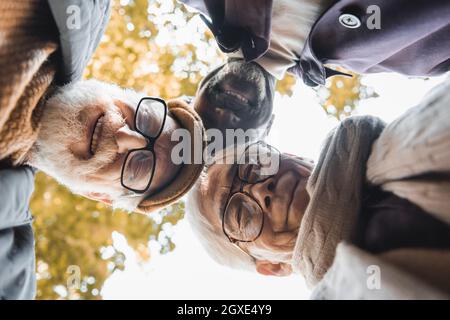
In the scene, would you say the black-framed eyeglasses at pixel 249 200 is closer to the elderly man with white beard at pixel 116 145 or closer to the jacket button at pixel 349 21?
the elderly man with white beard at pixel 116 145

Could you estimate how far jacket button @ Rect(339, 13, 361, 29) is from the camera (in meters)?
1.38

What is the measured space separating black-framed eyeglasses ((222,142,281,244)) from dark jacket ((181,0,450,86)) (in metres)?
0.38

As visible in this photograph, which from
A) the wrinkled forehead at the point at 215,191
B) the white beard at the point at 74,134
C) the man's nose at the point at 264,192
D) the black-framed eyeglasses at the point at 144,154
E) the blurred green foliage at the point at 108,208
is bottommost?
the blurred green foliage at the point at 108,208

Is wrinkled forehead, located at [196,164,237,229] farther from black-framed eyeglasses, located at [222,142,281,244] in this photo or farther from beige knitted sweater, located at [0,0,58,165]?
beige knitted sweater, located at [0,0,58,165]

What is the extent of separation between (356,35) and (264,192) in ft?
2.11

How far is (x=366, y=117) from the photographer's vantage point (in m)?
1.01

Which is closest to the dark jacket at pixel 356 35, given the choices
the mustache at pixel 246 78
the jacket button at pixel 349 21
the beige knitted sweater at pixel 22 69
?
the jacket button at pixel 349 21

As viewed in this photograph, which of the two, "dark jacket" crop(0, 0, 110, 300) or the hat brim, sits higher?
"dark jacket" crop(0, 0, 110, 300)

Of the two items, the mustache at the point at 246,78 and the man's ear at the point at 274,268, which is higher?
the mustache at the point at 246,78

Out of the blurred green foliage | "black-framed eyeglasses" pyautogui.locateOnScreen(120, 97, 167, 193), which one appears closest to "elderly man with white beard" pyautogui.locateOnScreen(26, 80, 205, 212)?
"black-framed eyeglasses" pyautogui.locateOnScreen(120, 97, 167, 193)

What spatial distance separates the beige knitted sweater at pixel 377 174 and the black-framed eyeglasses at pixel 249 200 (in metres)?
0.50

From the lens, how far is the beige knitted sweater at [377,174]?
73cm

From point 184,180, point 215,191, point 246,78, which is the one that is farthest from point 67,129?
point 246,78
